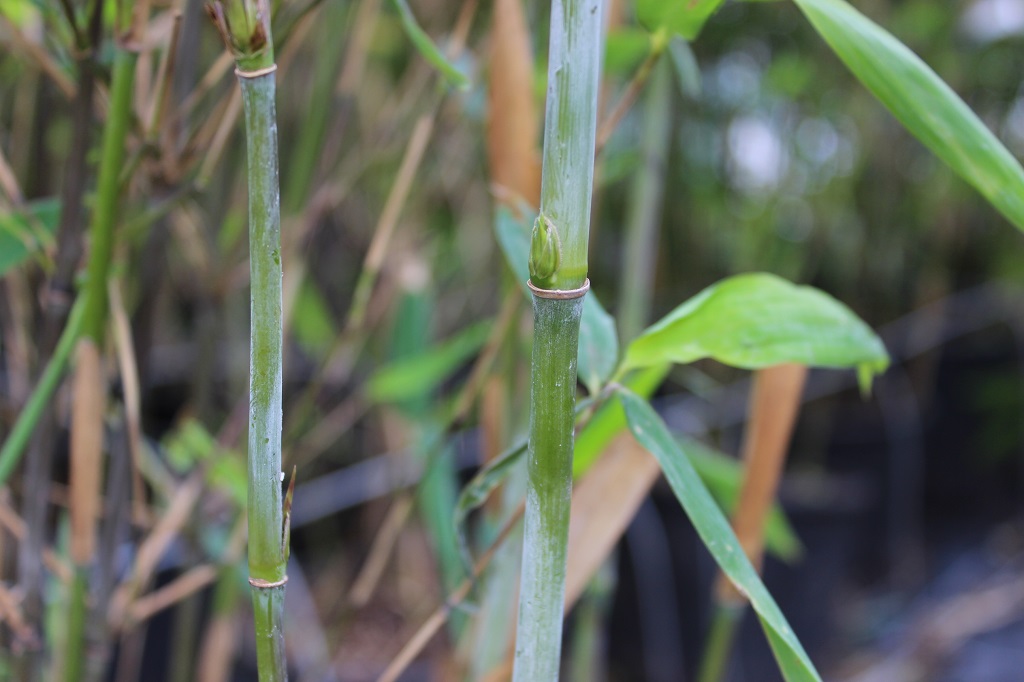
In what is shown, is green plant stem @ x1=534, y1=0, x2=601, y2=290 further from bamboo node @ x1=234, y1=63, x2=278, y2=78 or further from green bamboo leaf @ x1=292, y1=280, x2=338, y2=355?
green bamboo leaf @ x1=292, y1=280, x2=338, y2=355

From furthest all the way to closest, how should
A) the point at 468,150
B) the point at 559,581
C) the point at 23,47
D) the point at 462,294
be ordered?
the point at 462,294
the point at 468,150
the point at 23,47
the point at 559,581

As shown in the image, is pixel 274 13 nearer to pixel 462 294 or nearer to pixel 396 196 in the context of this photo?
pixel 396 196

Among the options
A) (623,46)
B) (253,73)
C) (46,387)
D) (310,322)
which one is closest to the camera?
(253,73)

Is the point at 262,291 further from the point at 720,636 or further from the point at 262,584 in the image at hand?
the point at 720,636

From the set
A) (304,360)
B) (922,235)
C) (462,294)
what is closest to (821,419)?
(922,235)

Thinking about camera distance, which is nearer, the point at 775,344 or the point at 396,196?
the point at 775,344

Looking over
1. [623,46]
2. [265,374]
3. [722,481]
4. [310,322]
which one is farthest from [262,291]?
[310,322]
